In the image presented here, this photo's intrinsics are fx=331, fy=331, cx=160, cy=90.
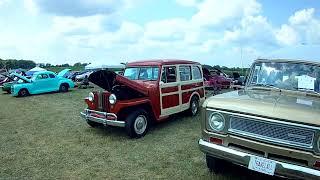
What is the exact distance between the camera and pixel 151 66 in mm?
9383

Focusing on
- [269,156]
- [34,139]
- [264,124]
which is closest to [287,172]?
[269,156]

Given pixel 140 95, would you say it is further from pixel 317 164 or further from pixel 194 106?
pixel 317 164

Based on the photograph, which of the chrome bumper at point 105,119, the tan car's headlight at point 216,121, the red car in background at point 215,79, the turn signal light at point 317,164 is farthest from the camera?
the red car in background at point 215,79

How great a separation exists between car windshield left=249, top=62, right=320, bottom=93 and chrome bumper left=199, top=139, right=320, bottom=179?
157cm

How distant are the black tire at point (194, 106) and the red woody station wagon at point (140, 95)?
0.32 metres

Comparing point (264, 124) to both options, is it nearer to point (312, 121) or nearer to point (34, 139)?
point (312, 121)

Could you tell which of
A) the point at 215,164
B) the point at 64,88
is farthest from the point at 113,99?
the point at 64,88

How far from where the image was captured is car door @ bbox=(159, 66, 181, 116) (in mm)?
9141

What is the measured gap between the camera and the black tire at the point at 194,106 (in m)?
10.8

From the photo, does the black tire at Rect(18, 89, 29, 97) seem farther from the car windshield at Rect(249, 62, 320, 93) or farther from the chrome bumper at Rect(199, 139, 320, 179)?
the chrome bumper at Rect(199, 139, 320, 179)

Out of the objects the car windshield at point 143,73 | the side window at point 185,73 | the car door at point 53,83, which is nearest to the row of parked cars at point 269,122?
the car windshield at point 143,73

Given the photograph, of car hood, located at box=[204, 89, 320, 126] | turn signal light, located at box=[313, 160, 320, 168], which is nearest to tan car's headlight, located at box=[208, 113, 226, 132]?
car hood, located at box=[204, 89, 320, 126]

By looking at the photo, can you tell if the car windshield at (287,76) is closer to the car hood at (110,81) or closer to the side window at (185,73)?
the car hood at (110,81)

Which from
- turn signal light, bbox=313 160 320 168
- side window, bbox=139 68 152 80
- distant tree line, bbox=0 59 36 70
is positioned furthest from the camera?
distant tree line, bbox=0 59 36 70
